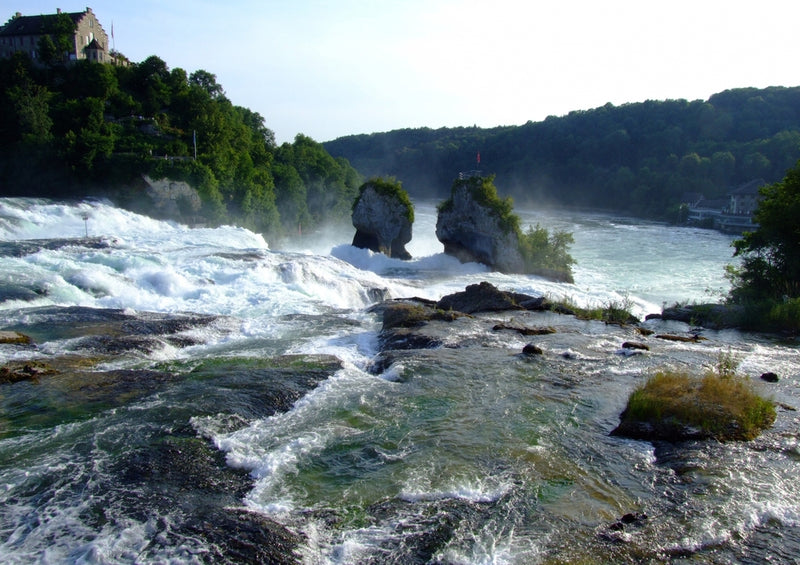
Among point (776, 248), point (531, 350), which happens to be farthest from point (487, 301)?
point (776, 248)

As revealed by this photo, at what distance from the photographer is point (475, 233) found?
3938 cm

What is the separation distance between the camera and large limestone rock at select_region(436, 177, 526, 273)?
124ft

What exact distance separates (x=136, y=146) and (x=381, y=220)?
69.4 ft

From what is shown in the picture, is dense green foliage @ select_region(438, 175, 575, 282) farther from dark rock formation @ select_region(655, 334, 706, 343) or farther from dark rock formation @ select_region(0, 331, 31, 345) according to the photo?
dark rock formation @ select_region(0, 331, 31, 345)

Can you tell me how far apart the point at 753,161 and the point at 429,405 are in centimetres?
8628

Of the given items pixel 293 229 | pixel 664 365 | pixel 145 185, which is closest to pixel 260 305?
pixel 664 365

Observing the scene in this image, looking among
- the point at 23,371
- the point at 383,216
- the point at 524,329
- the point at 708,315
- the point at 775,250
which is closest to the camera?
the point at 23,371

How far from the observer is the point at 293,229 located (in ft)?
201

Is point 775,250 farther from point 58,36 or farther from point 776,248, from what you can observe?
point 58,36

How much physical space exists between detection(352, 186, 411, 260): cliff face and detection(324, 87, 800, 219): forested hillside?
48.7 m

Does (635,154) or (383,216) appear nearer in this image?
(383,216)

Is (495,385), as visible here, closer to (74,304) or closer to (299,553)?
(299,553)

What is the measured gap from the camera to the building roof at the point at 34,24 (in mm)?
60781

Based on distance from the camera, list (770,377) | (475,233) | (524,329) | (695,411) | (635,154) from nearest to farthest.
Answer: (695,411), (770,377), (524,329), (475,233), (635,154)
